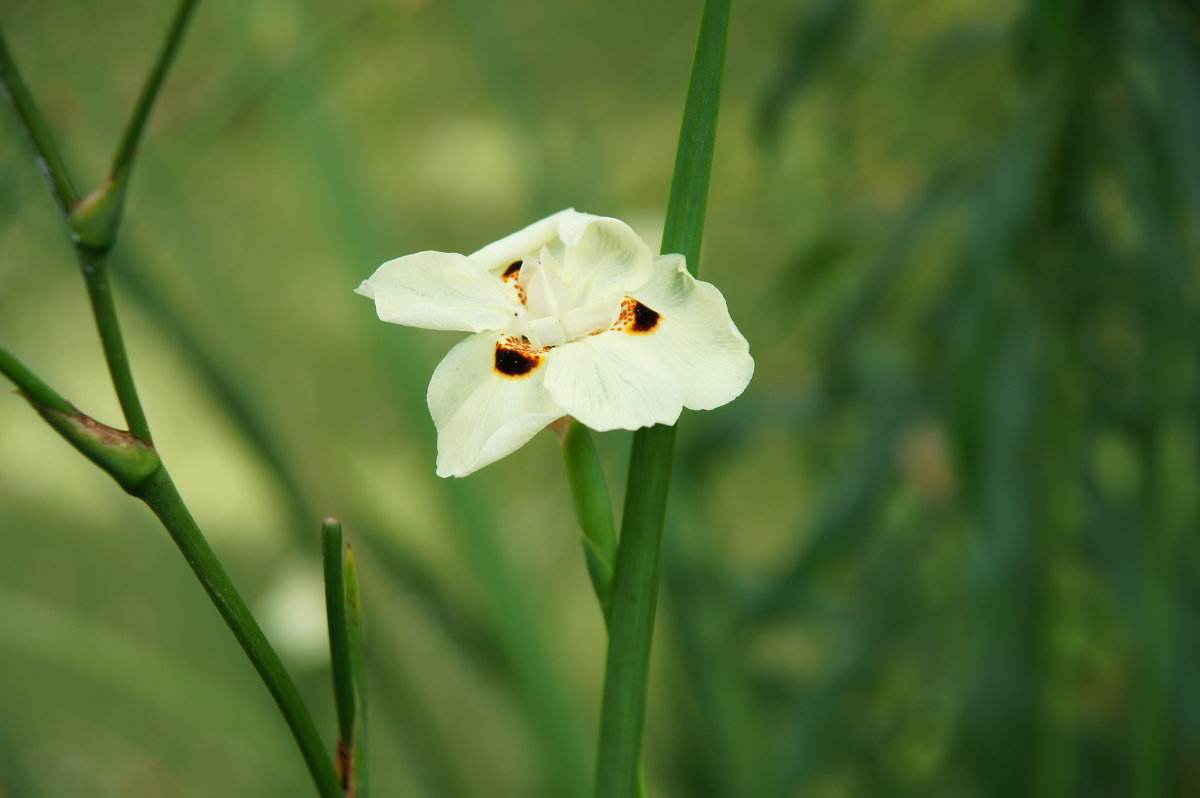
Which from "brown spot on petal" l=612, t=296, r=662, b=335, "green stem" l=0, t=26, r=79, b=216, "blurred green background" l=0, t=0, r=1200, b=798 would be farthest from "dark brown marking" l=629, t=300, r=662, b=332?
"blurred green background" l=0, t=0, r=1200, b=798

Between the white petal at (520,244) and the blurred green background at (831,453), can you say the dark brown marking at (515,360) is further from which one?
the blurred green background at (831,453)

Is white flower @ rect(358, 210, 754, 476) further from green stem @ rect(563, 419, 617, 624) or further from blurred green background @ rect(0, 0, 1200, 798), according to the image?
blurred green background @ rect(0, 0, 1200, 798)

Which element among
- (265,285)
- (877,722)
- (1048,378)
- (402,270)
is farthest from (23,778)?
(265,285)

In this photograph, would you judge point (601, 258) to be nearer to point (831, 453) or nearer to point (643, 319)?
point (643, 319)

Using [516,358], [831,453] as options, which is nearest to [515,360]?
[516,358]

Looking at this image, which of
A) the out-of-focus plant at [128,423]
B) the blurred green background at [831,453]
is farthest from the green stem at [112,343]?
the blurred green background at [831,453]

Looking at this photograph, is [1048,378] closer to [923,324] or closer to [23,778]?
[923,324]
